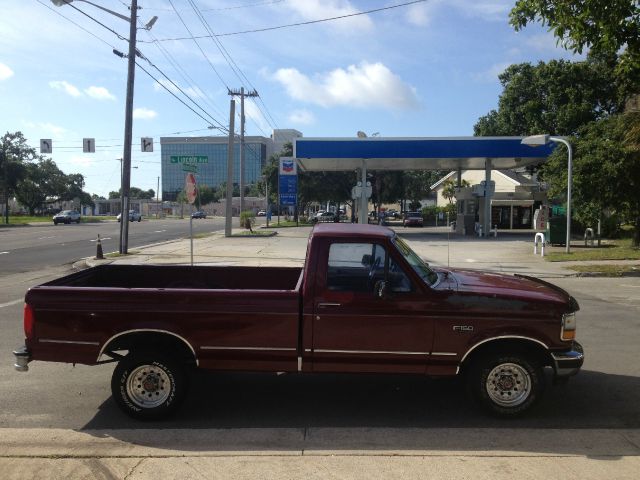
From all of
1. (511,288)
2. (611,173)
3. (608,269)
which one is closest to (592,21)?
(511,288)

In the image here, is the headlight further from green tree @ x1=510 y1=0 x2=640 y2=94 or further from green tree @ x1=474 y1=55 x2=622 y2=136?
green tree @ x1=474 y1=55 x2=622 y2=136

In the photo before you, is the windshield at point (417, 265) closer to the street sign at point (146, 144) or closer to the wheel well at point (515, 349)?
the wheel well at point (515, 349)

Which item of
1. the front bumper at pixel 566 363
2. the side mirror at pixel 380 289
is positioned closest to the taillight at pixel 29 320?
the side mirror at pixel 380 289

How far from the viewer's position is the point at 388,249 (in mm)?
4992

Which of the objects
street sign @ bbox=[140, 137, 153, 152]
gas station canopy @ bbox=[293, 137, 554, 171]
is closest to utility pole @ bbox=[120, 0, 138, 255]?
street sign @ bbox=[140, 137, 153, 152]

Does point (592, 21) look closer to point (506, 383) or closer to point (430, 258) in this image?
point (506, 383)

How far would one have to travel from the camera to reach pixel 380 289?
479cm

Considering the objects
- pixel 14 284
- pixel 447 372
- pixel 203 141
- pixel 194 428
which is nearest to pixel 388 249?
pixel 447 372

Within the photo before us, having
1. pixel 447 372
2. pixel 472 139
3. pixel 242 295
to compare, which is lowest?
pixel 447 372

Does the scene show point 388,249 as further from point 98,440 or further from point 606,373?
point 606,373

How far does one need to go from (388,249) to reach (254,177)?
12737 centimetres

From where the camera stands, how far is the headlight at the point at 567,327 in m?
4.85

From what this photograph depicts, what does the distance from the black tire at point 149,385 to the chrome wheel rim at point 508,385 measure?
274cm

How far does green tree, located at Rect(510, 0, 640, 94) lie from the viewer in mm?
9305
